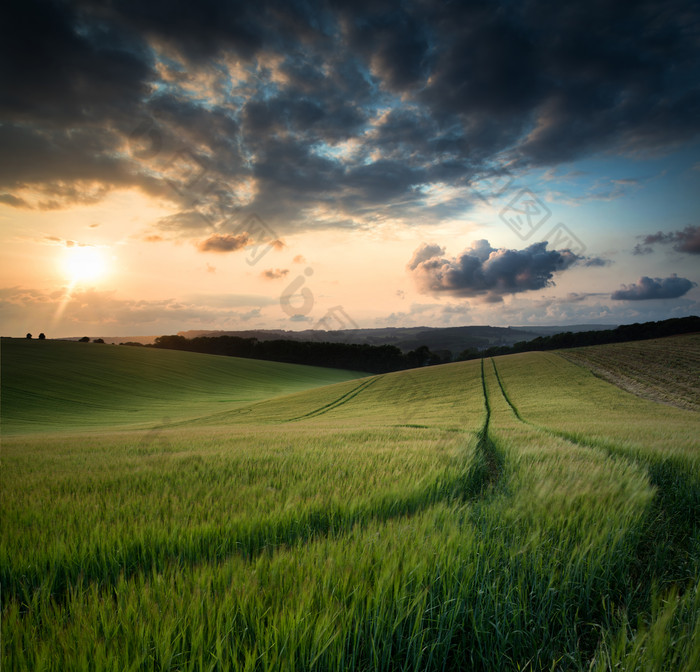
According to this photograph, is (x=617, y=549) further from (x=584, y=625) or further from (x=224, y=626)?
(x=224, y=626)

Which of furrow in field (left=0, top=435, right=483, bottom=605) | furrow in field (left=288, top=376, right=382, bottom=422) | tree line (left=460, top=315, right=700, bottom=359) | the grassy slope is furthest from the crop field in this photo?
tree line (left=460, top=315, right=700, bottom=359)

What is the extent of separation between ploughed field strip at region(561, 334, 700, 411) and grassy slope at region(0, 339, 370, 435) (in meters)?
40.8

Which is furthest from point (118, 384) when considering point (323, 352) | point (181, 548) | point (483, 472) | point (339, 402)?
point (323, 352)

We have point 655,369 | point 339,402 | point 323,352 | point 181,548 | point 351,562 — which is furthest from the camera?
point 323,352

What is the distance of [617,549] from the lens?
2809mm

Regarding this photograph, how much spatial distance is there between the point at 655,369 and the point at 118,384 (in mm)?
65859

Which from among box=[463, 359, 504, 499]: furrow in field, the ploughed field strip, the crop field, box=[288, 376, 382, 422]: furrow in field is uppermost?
the crop field

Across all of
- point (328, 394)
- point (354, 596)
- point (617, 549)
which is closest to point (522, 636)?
point (354, 596)

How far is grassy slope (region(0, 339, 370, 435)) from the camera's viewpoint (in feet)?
106

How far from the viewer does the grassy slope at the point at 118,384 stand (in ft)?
106

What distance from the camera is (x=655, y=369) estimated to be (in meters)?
35.7

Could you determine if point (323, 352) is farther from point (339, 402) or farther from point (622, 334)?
point (622, 334)

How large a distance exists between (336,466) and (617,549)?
3723mm

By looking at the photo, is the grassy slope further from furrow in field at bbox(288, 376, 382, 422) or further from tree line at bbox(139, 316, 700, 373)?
tree line at bbox(139, 316, 700, 373)
